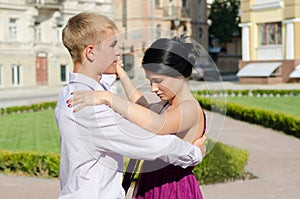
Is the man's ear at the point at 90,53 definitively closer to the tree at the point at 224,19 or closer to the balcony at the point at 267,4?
the balcony at the point at 267,4

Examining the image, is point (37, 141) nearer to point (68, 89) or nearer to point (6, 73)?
point (68, 89)

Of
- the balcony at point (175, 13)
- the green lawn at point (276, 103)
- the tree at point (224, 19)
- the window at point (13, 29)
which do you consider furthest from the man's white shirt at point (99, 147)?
the tree at point (224, 19)

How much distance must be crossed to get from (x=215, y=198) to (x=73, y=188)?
4.52 meters

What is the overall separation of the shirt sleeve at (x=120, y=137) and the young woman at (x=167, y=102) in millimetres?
30

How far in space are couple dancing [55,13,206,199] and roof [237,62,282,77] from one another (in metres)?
25.2

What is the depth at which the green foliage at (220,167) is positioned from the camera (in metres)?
7.54

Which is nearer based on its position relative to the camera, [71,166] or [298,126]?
[71,166]

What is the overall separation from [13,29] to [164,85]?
28852 millimetres

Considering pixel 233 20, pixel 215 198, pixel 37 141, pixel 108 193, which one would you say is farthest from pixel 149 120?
pixel 233 20

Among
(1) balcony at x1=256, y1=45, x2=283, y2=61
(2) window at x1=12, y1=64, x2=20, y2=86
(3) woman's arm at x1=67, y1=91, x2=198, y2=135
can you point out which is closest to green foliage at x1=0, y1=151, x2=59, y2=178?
(3) woman's arm at x1=67, y1=91, x2=198, y2=135

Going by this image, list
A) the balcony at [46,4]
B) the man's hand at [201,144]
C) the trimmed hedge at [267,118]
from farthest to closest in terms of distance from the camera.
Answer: the balcony at [46,4], the trimmed hedge at [267,118], the man's hand at [201,144]

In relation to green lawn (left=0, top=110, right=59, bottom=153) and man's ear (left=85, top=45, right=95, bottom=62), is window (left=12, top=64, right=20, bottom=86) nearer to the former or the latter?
green lawn (left=0, top=110, right=59, bottom=153)

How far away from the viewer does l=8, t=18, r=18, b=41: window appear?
1170 inches

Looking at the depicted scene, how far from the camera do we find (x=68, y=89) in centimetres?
239
